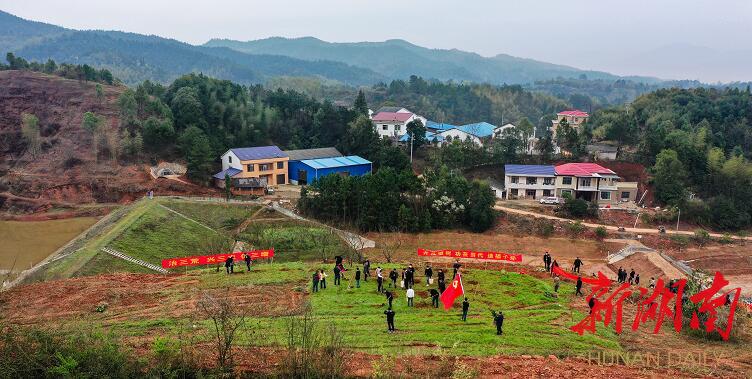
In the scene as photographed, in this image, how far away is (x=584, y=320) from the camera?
20.0m

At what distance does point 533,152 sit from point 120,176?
134ft

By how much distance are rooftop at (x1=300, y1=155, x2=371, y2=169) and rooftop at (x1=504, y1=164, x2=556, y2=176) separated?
13638mm

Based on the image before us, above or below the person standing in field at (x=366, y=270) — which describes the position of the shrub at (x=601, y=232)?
below

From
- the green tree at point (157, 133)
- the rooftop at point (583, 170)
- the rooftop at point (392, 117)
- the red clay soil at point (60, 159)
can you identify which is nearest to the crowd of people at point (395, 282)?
the rooftop at point (583, 170)

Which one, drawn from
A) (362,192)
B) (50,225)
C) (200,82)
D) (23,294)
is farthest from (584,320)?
(200,82)

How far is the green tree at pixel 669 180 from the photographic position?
1924 inches

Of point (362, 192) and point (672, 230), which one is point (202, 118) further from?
point (672, 230)

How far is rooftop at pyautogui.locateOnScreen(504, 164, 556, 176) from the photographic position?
51.6m

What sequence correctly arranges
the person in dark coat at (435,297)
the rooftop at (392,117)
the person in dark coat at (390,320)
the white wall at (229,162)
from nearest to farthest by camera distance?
the person in dark coat at (390,320) → the person in dark coat at (435,297) → the white wall at (229,162) → the rooftop at (392,117)

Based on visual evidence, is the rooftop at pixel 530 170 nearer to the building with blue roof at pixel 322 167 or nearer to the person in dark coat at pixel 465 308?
the building with blue roof at pixel 322 167

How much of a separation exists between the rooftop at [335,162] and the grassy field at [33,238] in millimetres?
19217

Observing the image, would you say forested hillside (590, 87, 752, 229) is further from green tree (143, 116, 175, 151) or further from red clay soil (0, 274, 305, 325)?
green tree (143, 116, 175, 151)

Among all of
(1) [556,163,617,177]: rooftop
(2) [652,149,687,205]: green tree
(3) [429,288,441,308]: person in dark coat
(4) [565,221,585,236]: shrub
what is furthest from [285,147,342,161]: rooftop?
(3) [429,288,441,308]: person in dark coat

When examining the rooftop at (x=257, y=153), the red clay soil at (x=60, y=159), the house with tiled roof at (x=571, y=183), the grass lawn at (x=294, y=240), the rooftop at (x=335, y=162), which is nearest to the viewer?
the grass lawn at (x=294, y=240)
